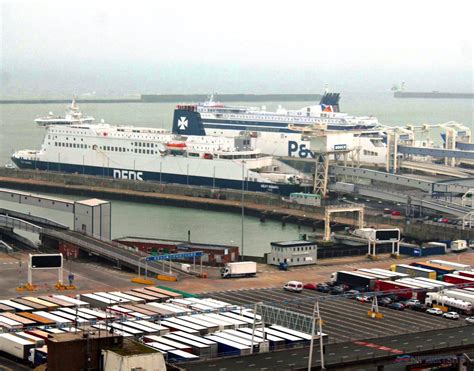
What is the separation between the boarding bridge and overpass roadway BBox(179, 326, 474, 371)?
21294mm

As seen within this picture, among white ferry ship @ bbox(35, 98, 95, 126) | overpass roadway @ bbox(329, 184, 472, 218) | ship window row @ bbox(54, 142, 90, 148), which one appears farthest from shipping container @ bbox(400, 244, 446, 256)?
white ferry ship @ bbox(35, 98, 95, 126)

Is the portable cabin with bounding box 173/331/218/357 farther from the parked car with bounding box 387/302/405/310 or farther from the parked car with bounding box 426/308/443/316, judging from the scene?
the parked car with bounding box 426/308/443/316

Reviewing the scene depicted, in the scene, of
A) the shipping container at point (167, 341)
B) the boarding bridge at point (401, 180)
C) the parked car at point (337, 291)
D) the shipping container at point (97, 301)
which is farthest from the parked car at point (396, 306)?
the boarding bridge at point (401, 180)

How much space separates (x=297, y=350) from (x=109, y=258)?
9215mm

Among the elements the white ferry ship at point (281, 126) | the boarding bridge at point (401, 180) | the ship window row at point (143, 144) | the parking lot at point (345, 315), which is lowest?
the parking lot at point (345, 315)

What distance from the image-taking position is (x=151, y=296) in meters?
21.6

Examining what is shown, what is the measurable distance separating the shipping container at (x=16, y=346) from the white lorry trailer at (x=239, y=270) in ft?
25.6

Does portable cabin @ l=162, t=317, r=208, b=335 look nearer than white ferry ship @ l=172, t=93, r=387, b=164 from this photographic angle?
Yes

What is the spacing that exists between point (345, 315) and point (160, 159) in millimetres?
26101

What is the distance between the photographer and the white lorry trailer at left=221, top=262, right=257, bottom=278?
25000 mm

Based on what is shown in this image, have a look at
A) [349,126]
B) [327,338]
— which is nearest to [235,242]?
[327,338]

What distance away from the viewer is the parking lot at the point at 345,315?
19.5 metres

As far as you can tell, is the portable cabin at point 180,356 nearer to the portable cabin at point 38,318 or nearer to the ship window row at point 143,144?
the portable cabin at point 38,318

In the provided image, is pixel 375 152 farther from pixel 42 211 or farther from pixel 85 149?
pixel 42 211
